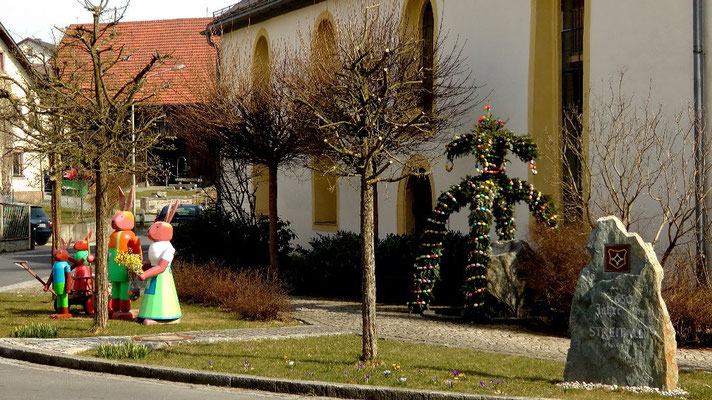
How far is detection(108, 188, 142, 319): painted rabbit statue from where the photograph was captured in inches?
625

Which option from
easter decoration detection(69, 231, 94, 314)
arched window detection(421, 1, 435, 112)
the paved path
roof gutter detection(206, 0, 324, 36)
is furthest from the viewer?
roof gutter detection(206, 0, 324, 36)

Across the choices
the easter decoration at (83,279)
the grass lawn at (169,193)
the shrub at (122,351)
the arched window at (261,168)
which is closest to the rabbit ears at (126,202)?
the easter decoration at (83,279)

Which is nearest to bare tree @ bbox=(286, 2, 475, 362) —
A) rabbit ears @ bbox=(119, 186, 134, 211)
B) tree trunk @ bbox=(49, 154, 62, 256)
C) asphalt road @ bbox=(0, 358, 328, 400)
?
rabbit ears @ bbox=(119, 186, 134, 211)

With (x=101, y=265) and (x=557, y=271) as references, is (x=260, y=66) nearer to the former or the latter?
(x=101, y=265)

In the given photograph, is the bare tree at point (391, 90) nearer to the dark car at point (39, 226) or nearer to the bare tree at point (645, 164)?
the bare tree at point (645, 164)

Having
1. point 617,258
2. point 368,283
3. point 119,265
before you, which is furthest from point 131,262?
point 617,258

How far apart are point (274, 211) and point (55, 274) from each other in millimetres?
6274

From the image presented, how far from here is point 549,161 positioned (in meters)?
18.1

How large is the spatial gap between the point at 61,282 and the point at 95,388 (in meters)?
6.19

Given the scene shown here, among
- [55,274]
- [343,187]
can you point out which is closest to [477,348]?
[55,274]

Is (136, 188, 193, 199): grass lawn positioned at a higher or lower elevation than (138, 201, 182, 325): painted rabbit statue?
higher

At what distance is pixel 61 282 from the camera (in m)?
15.6

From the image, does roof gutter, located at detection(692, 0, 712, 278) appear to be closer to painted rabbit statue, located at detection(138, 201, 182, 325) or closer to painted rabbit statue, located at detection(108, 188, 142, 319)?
painted rabbit statue, located at detection(138, 201, 182, 325)

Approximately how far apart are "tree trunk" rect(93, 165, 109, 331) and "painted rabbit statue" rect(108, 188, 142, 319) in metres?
1.69
